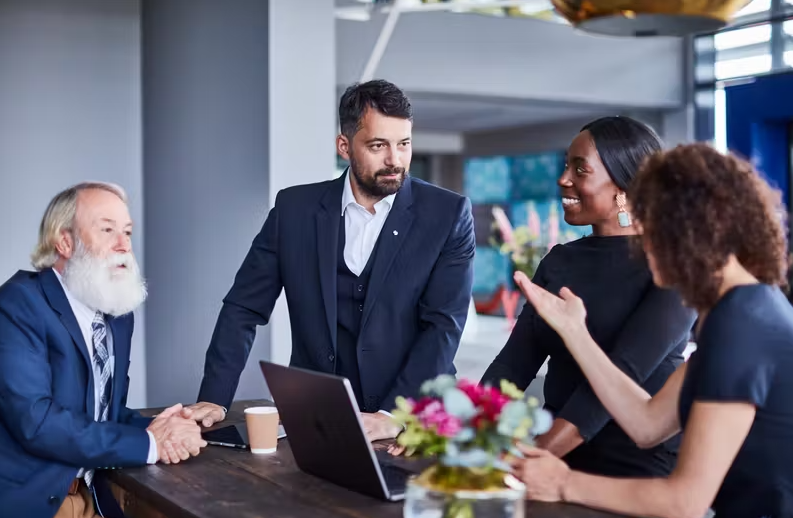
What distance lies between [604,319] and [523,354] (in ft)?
0.83

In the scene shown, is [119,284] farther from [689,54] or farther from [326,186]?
[689,54]

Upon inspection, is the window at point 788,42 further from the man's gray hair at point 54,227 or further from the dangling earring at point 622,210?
the man's gray hair at point 54,227

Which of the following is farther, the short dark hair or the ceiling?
the ceiling

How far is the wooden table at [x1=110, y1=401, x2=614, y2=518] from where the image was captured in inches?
72.7

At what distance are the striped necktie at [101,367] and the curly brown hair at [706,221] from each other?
1436 millimetres

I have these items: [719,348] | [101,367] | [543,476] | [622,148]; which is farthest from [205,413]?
[719,348]

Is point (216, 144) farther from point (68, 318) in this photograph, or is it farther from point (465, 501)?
point (465, 501)

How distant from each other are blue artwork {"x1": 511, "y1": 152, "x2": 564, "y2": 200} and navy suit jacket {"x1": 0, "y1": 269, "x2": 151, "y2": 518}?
38.3 feet

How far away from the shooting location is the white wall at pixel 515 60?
9.45m

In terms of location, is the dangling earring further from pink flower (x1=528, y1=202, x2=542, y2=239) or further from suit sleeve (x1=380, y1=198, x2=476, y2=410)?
pink flower (x1=528, y1=202, x2=542, y2=239)

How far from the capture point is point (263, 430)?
7.81 feet

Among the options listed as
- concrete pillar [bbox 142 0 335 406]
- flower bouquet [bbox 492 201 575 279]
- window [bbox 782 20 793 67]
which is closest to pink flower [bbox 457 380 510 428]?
concrete pillar [bbox 142 0 335 406]

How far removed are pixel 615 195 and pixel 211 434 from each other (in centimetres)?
116

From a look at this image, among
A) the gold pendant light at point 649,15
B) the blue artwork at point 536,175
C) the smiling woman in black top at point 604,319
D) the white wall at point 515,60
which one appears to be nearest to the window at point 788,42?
the white wall at point 515,60
